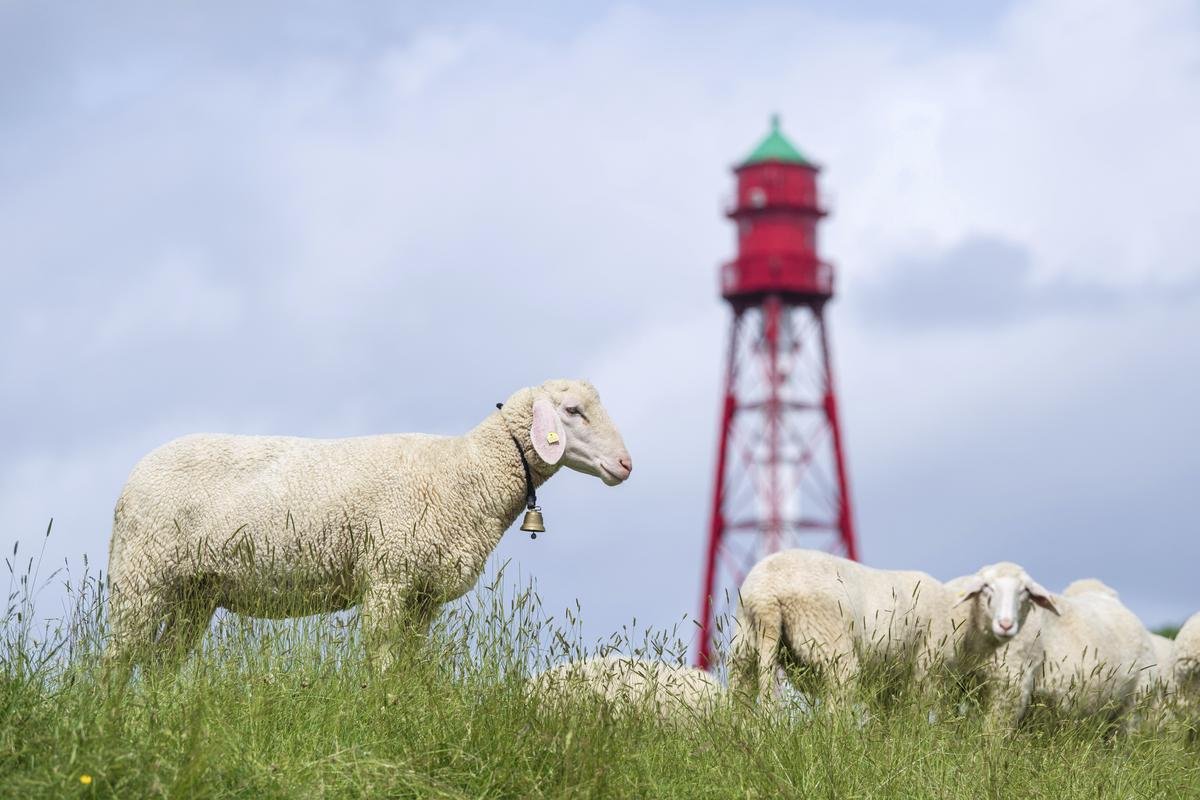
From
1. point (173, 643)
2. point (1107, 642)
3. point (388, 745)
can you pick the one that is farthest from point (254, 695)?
point (1107, 642)

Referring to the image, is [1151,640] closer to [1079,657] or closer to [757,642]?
[1079,657]

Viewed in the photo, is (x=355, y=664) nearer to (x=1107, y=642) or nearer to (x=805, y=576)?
(x=805, y=576)

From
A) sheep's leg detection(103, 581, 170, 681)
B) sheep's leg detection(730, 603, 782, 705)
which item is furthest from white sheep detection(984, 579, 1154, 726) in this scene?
sheep's leg detection(103, 581, 170, 681)

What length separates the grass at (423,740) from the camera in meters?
5.52

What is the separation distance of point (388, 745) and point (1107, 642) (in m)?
6.05

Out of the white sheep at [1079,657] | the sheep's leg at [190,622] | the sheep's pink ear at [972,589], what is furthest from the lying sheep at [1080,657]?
the sheep's leg at [190,622]

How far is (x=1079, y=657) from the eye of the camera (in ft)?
33.6

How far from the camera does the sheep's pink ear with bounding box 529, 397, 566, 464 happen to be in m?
8.45

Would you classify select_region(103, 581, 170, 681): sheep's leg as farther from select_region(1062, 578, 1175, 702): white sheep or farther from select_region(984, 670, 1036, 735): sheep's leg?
select_region(1062, 578, 1175, 702): white sheep

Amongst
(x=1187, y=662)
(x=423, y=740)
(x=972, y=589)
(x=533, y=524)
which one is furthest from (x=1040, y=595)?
(x=423, y=740)

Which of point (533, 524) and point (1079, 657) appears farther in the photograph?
point (1079, 657)

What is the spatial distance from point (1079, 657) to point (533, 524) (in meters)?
3.98

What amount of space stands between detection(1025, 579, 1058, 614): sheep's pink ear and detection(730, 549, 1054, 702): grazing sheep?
73mm

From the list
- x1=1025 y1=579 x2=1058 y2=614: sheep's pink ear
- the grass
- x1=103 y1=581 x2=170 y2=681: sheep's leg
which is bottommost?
the grass
